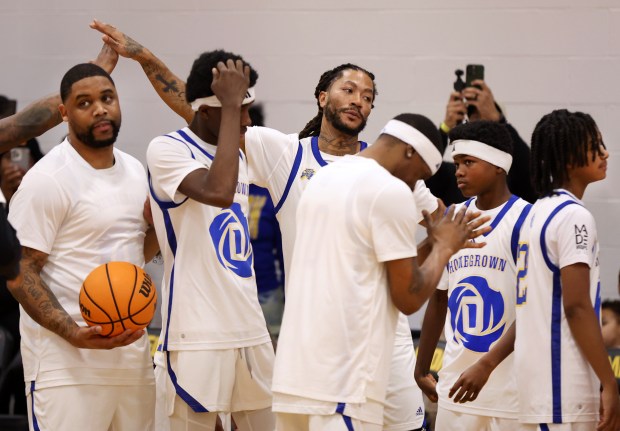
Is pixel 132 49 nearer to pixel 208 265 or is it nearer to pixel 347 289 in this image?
pixel 208 265

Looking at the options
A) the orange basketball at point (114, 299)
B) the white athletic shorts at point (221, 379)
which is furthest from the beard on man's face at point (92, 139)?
the white athletic shorts at point (221, 379)

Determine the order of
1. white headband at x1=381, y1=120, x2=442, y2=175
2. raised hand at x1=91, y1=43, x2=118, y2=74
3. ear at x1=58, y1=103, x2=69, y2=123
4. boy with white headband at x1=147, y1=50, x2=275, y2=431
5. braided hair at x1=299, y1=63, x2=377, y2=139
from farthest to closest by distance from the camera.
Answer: braided hair at x1=299, y1=63, x2=377, y2=139
raised hand at x1=91, y1=43, x2=118, y2=74
ear at x1=58, y1=103, x2=69, y2=123
boy with white headband at x1=147, y1=50, x2=275, y2=431
white headband at x1=381, y1=120, x2=442, y2=175

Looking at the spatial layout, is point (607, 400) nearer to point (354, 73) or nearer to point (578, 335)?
point (578, 335)

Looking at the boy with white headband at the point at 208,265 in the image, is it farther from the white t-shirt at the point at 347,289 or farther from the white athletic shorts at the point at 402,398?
the white athletic shorts at the point at 402,398

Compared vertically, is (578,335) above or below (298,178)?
below

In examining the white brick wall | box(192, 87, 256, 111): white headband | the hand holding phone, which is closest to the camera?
box(192, 87, 256, 111): white headband

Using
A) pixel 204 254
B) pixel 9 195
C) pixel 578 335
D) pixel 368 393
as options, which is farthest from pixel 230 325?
pixel 9 195

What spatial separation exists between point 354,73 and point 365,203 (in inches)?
67.5

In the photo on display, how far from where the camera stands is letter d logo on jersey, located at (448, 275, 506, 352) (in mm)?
4543

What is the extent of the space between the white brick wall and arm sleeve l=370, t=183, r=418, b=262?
12.2 ft

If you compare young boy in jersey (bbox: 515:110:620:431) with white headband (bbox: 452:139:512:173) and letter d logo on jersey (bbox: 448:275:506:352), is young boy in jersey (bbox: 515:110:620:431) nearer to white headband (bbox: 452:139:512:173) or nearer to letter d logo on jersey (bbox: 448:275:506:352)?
letter d logo on jersey (bbox: 448:275:506:352)

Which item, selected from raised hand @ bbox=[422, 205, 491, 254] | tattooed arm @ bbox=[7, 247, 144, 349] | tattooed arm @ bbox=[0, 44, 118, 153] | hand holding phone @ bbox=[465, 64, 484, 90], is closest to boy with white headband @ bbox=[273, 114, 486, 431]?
raised hand @ bbox=[422, 205, 491, 254]

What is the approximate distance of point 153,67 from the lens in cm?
513

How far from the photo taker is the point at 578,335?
12.6 ft
